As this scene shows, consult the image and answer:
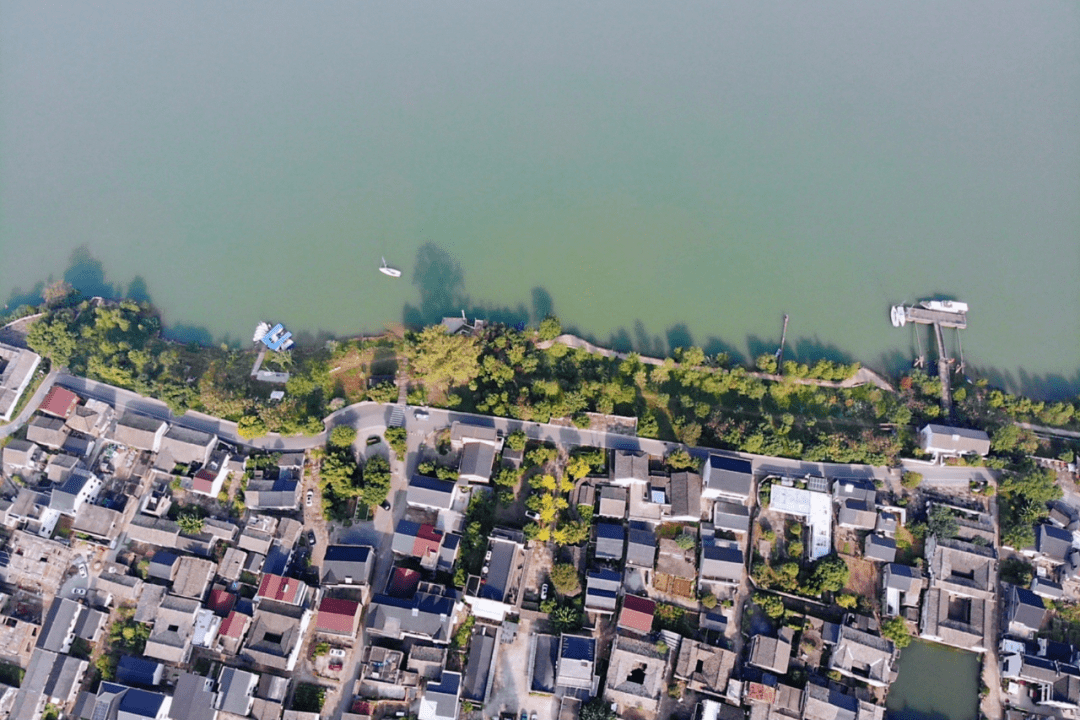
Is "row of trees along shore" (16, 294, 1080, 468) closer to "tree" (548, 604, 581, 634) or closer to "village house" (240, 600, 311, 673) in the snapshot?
"village house" (240, 600, 311, 673)

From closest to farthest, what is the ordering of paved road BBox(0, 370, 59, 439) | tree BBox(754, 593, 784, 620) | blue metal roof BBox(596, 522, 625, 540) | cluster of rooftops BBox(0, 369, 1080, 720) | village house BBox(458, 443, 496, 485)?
cluster of rooftops BBox(0, 369, 1080, 720)
tree BBox(754, 593, 784, 620)
blue metal roof BBox(596, 522, 625, 540)
village house BBox(458, 443, 496, 485)
paved road BBox(0, 370, 59, 439)

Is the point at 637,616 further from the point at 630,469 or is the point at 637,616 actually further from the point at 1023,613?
the point at 1023,613

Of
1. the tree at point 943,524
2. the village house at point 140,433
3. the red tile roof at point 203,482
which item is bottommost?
the red tile roof at point 203,482

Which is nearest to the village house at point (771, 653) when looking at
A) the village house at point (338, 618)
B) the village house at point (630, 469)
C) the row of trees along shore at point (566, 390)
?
the village house at point (630, 469)

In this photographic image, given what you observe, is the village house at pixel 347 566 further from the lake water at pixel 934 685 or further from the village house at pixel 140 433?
the lake water at pixel 934 685

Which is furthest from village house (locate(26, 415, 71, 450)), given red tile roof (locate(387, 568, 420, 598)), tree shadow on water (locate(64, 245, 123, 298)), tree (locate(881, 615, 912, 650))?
tree (locate(881, 615, 912, 650))

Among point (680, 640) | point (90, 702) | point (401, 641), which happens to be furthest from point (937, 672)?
point (90, 702)
